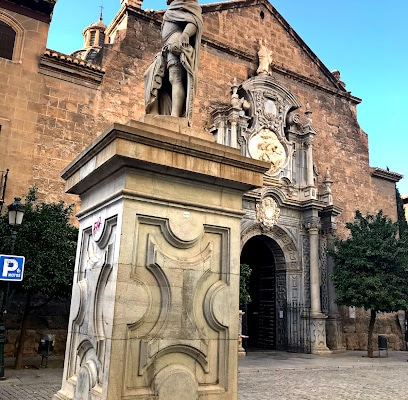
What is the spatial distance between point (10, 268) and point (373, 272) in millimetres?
12899

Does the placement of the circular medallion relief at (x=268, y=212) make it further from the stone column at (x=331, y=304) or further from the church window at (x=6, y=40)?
the church window at (x=6, y=40)

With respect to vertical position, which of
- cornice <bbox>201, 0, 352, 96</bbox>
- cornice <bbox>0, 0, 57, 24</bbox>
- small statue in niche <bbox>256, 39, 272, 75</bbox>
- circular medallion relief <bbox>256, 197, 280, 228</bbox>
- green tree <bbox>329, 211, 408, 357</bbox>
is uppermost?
cornice <bbox>201, 0, 352, 96</bbox>

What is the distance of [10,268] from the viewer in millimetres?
7750

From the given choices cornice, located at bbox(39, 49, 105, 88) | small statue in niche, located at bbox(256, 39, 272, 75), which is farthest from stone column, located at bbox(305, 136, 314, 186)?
cornice, located at bbox(39, 49, 105, 88)

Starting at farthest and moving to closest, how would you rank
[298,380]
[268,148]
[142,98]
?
[268,148], [142,98], [298,380]

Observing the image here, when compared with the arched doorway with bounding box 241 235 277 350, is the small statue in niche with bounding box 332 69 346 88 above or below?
above

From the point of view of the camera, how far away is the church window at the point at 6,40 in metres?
13.9

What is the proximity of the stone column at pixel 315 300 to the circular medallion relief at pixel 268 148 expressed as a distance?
2877 mm

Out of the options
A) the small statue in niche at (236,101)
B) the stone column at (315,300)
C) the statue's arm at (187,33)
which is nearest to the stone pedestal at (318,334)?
the stone column at (315,300)

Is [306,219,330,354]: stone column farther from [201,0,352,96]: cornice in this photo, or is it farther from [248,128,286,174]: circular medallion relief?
[201,0,352,96]: cornice

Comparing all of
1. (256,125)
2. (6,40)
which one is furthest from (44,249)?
(256,125)

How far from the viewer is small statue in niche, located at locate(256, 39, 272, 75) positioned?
62.5 ft

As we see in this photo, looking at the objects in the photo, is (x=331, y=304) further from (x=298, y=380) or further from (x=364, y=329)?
(x=298, y=380)

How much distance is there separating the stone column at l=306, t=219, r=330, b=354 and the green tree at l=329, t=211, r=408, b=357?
0.76 meters
